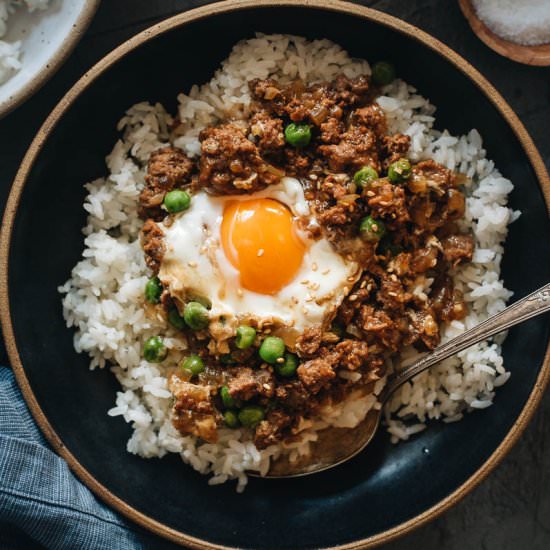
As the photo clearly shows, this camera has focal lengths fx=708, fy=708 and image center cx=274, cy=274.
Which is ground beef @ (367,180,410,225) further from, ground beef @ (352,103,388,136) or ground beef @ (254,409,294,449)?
ground beef @ (254,409,294,449)

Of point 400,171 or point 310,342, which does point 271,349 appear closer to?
point 310,342

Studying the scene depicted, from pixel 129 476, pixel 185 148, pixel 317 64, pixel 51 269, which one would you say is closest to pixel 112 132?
pixel 185 148

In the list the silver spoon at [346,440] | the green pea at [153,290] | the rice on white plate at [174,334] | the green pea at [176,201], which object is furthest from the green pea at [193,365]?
the green pea at [176,201]

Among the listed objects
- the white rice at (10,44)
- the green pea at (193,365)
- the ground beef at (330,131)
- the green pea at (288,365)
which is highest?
the white rice at (10,44)

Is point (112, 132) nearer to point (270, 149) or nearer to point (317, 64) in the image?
point (270, 149)

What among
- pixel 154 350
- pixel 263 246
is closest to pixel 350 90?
pixel 263 246

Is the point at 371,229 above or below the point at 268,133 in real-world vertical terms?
below

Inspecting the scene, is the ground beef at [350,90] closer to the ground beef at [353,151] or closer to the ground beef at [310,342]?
the ground beef at [353,151]
